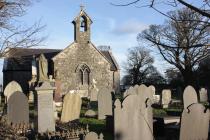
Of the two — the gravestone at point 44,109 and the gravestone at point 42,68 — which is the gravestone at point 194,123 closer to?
the gravestone at point 44,109

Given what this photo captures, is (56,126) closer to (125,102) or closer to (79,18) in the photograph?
(125,102)

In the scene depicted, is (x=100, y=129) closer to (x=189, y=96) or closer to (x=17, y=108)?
(x=17, y=108)

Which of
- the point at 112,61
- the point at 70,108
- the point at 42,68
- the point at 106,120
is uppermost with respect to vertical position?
the point at 112,61

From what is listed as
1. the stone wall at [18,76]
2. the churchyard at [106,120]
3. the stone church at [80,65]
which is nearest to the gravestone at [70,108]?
the churchyard at [106,120]

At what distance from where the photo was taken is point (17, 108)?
15797 mm

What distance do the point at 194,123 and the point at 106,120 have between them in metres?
6.80

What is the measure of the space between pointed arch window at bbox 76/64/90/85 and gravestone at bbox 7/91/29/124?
101 ft

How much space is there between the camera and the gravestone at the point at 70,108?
16.4 m

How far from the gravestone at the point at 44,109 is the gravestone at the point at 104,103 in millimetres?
4951

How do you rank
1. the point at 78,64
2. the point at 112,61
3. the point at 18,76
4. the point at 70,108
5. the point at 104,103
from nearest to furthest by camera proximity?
the point at 70,108, the point at 104,103, the point at 78,64, the point at 18,76, the point at 112,61

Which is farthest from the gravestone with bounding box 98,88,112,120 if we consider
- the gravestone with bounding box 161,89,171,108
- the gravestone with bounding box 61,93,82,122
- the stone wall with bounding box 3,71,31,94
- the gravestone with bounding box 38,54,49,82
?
the stone wall with bounding box 3,71,31,94

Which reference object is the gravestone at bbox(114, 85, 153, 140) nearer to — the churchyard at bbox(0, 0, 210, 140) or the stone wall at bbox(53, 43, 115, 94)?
the churchyard at bbox(0, 0, 210, 140)

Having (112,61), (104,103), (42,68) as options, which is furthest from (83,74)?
(42,68)

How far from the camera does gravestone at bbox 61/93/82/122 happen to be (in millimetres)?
16359
